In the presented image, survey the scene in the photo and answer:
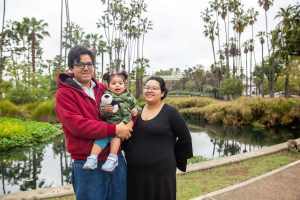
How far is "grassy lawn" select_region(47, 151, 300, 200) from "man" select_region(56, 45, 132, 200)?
10.8 ft

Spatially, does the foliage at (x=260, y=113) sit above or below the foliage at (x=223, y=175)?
above

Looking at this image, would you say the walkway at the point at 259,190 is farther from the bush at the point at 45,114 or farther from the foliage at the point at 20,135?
the bush at the point at 45,114

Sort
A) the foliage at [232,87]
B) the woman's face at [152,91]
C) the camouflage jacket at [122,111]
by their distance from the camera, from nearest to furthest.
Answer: the camouflage jacket at [122,111] → the woman's face at [152,91] → the foliage at [232,87]

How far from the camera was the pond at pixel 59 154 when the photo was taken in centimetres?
898

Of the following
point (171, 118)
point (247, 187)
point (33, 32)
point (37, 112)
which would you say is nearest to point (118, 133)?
point (171, 118)

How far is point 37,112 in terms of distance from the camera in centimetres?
2200

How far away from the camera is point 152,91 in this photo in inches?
132

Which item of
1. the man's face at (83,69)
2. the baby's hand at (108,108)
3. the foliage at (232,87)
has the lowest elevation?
the baby's hand at (108,108)

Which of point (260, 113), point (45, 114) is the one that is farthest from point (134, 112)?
point (260, 113)

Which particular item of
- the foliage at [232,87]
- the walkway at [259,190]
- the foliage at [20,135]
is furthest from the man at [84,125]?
the foliage at [232,87]

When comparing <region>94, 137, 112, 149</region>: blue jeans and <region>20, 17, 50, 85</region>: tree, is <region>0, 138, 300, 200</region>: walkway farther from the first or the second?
<region>20, 17, 50, 85</region>: tree

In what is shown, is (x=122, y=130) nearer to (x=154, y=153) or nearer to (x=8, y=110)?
(x=154, y=153)

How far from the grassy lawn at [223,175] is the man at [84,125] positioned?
330 cm

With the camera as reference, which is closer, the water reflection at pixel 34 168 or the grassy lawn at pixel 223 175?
the grassy lawn at pixel 223 175
